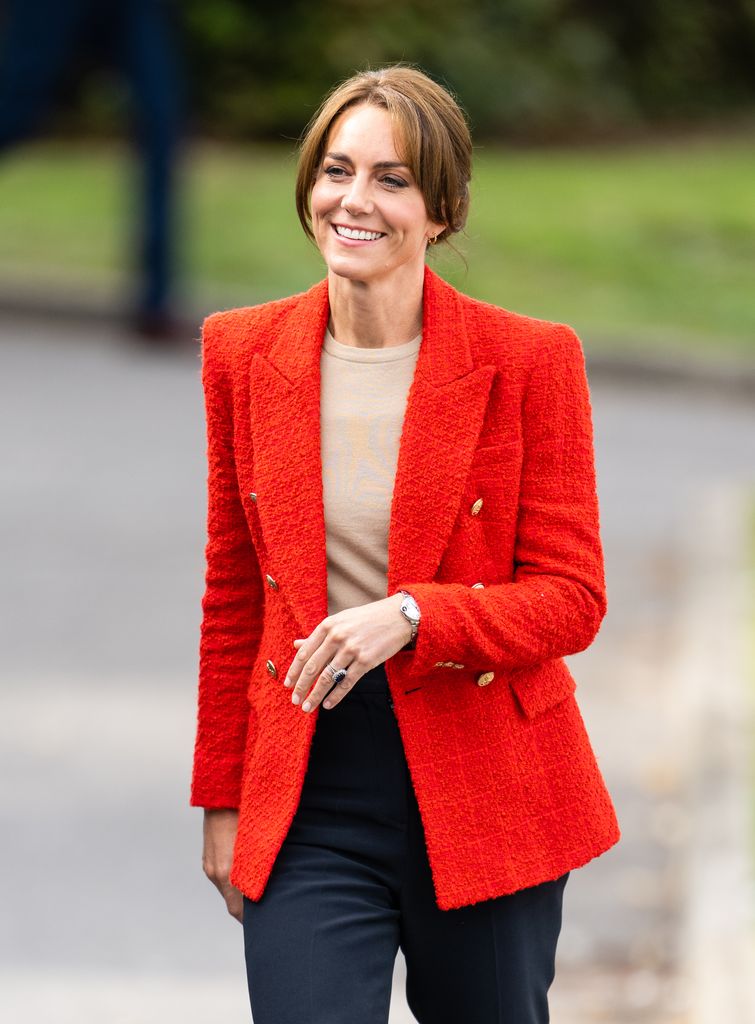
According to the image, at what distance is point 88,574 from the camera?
938 centimetres

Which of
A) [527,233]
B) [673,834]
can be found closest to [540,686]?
[673,834]

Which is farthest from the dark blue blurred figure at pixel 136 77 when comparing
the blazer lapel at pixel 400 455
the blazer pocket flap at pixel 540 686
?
the blazer pocket flap at pixel 540 686

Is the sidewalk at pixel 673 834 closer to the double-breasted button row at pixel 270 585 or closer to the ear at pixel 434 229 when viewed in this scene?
the double-breasted button row at pixel 270 585

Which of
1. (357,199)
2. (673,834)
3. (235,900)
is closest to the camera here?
(357,199)

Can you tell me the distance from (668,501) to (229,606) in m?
8.07

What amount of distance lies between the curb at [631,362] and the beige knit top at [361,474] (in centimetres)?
1113

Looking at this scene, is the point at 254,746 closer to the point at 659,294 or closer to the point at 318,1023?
the point at 318,1023

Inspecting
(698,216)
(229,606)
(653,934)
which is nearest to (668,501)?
(653,934)

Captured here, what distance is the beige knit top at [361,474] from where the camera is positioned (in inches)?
121

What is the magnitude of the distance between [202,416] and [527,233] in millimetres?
7190

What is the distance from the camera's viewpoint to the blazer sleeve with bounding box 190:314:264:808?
323 cm

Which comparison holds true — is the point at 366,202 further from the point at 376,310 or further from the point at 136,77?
the point at 136,77

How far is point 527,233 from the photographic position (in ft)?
61.6

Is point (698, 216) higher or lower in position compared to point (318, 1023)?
higher
